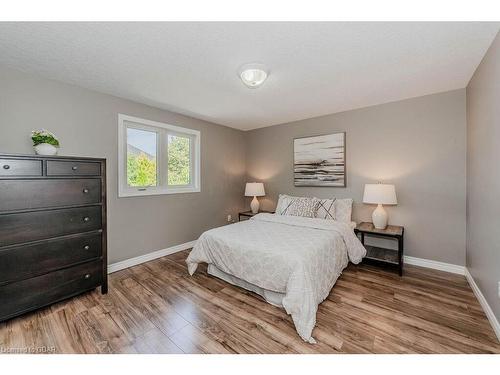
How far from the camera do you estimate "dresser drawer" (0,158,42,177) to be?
5.47ft

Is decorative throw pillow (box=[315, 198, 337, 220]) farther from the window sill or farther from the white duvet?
the window sill

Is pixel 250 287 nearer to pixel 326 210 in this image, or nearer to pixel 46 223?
pixel 326 210

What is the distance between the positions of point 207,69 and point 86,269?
7.52 feet

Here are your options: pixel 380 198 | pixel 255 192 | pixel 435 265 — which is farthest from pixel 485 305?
pixel 255 192

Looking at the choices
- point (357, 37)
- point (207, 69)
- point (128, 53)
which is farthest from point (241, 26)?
point (128, 53)

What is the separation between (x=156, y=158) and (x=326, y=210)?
107 inches

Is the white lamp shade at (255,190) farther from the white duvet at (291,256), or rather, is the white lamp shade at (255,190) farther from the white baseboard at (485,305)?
the white baseboard at (485,305)

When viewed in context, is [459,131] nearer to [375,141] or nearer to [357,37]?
[375,141]

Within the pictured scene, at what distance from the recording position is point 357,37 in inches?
63.7

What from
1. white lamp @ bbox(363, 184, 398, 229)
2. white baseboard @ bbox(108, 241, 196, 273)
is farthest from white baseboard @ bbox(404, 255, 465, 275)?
white baseboard @ bbox(108, 241, 196, 273)

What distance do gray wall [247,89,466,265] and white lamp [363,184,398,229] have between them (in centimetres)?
31

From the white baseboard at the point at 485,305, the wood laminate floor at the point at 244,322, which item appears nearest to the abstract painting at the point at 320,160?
the wood laminate floor at the point at 244,322

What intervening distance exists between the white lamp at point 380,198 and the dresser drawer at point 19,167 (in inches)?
139

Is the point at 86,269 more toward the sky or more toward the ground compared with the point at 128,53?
more toward the ground
